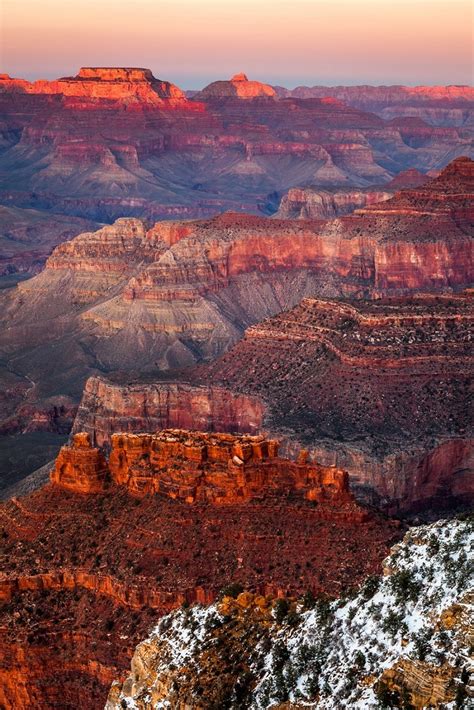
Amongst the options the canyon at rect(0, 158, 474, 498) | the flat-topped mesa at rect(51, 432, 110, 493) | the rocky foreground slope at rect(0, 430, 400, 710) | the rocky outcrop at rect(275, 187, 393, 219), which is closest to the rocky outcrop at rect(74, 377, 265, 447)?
the canyon at rect(0, 158, 474, 498)

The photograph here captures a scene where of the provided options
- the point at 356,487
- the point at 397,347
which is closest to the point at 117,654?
the point at 356,487

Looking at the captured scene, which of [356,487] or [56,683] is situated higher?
[56,683]

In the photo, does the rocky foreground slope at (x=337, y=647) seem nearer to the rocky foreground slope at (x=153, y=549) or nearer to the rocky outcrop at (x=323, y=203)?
the rocky foreground slope at (x=153, y=549)

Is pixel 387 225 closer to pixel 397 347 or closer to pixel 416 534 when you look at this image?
pixel 397 347

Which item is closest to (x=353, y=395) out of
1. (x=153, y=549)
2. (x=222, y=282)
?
(x=153, y=549)

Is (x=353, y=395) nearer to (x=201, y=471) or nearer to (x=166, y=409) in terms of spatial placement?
(x=166, y=409)

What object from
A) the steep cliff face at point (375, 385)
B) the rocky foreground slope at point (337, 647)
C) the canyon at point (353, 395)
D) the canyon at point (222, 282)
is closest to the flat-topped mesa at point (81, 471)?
the rocky foreground slope at point (337, 647)
